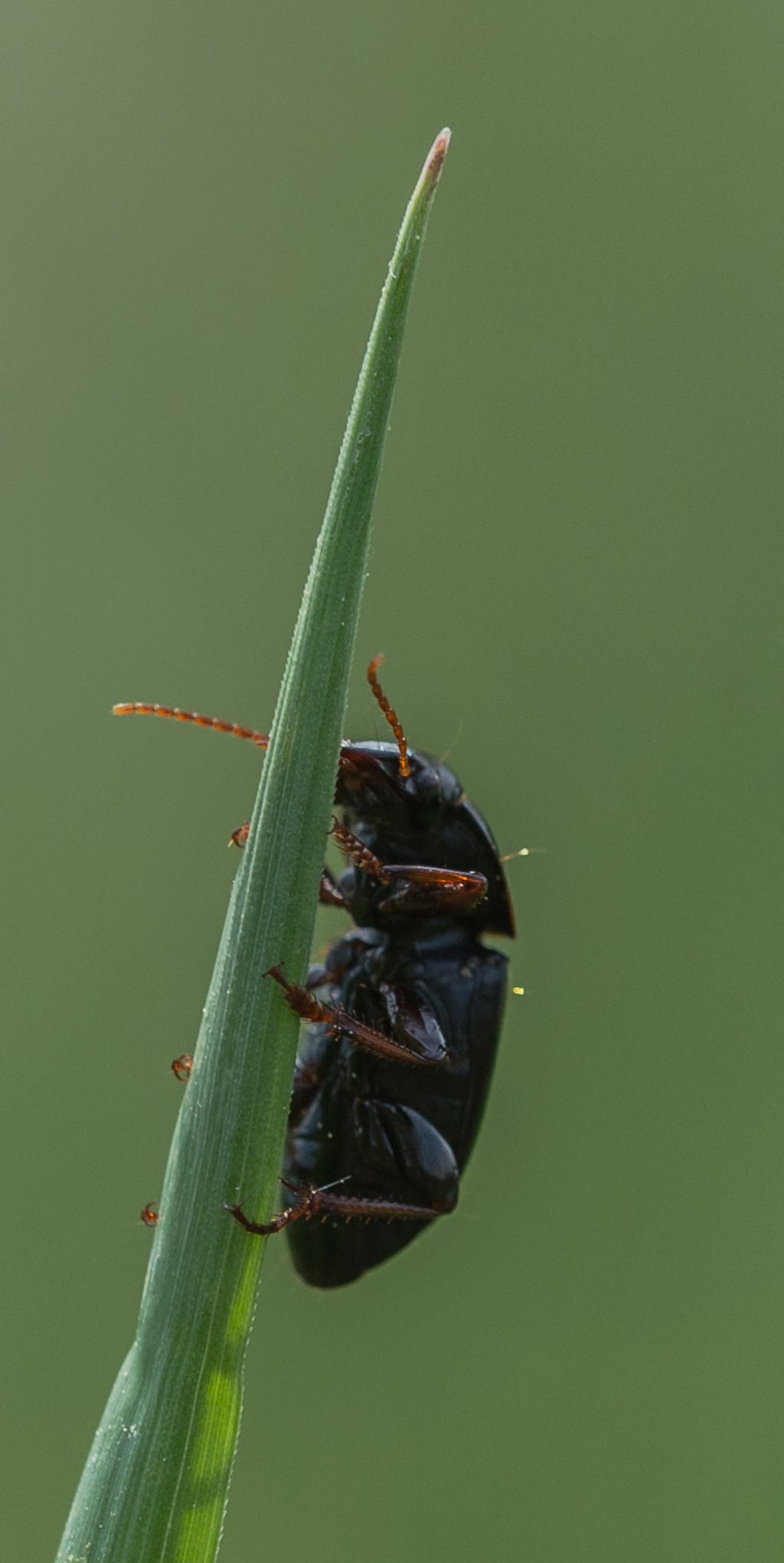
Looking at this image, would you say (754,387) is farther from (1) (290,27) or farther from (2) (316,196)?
(1) (290,27)

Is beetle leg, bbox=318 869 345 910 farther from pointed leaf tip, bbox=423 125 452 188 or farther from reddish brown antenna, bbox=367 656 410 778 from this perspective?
pointed leaf tip, bbox=423 125 452 188

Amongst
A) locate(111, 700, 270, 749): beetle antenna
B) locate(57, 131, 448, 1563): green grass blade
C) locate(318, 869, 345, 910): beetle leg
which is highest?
locate(111, 700, 270, 749): beetle antenna

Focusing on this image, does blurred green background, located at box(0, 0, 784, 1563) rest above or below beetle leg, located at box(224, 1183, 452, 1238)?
above

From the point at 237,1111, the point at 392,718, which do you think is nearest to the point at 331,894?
the point at 392,718

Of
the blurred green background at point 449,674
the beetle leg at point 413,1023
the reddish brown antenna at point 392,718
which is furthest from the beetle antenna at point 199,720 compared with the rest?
the blurred green background at point 449,674

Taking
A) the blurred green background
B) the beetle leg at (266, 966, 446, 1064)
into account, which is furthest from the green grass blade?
the blurred green background

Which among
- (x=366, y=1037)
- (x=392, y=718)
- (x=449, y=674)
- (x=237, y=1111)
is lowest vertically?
(x=237, y=1111)

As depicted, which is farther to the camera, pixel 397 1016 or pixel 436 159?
pixel 397 1016

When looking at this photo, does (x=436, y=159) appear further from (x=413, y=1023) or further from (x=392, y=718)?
(x=413, y=1023)
